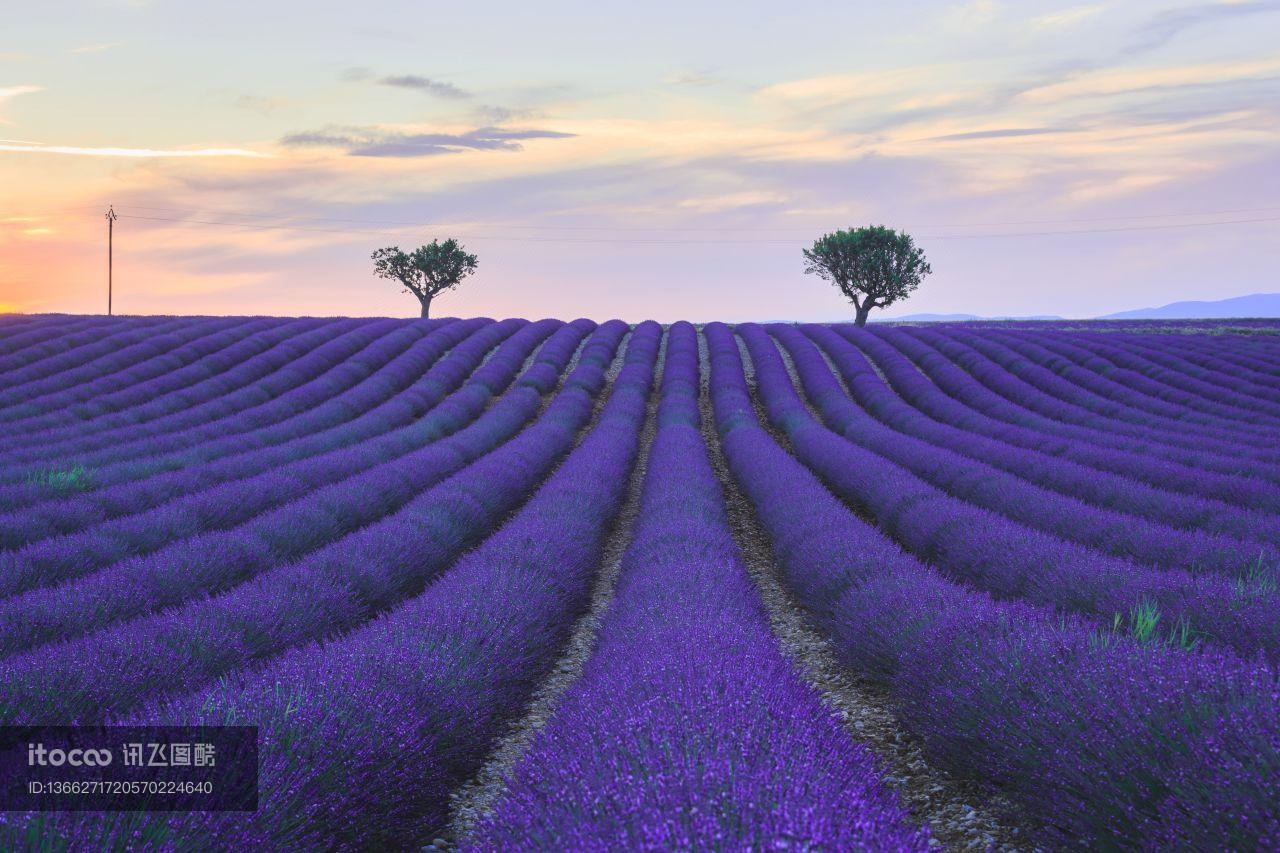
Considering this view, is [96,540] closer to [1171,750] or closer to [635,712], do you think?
[635,712]

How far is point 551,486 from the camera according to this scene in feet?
30.2

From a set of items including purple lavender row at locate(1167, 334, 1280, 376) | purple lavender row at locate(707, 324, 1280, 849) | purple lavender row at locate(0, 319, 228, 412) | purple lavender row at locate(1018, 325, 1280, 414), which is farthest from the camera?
purple lavender row at locate(1167, 334, 1280, 376)

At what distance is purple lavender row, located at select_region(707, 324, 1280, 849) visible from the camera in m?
2.20

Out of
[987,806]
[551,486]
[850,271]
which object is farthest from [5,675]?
[850,271]

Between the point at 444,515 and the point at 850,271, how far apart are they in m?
33.3

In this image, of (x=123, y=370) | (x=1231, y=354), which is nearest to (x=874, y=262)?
(x=1231, y=354)

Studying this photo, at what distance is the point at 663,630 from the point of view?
3.86m

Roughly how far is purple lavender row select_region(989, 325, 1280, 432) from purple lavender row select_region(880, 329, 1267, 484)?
149 cm

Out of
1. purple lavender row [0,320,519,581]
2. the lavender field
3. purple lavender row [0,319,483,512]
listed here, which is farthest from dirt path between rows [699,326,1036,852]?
purple lavender row [0,319,483,512]

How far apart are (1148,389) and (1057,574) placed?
16.3 metres

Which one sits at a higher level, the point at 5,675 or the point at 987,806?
the point at 5,675

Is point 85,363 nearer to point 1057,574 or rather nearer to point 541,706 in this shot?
point 541,706

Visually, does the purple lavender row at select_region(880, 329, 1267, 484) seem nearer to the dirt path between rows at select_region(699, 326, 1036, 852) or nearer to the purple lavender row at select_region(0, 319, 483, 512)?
the dirt path between rows at select_region(699, 326, 1036, 852)

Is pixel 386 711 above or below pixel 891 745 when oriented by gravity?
above
